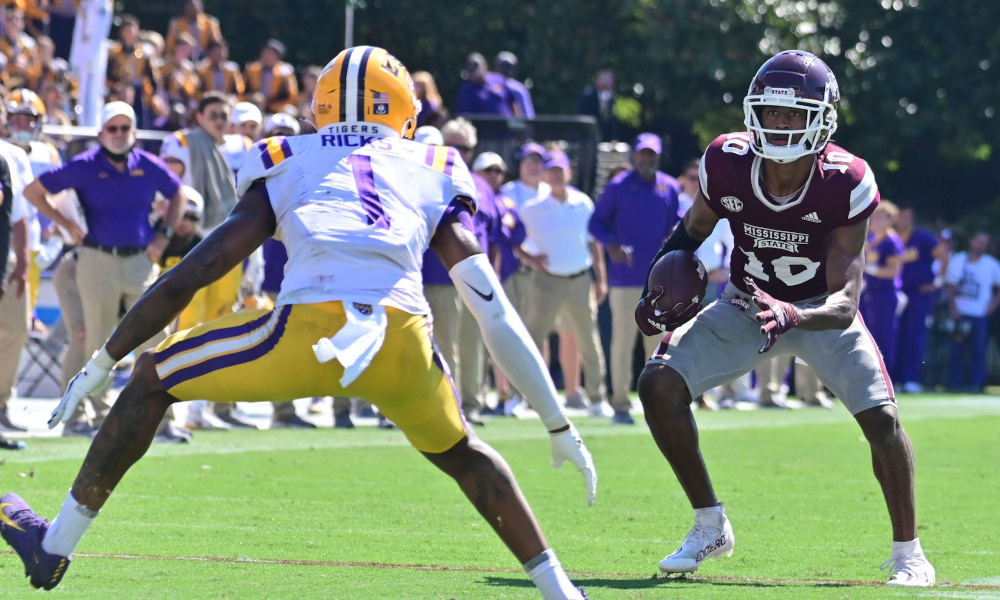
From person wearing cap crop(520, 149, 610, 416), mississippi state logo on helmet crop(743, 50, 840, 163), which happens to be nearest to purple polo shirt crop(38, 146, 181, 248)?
person wearing cap crop(520, 149, 610, 416)

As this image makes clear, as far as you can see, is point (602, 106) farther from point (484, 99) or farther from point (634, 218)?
point (634, 218)

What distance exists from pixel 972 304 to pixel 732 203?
14.6m

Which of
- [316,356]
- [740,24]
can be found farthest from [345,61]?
[740,24]

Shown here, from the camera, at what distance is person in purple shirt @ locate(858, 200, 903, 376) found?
1622 cm

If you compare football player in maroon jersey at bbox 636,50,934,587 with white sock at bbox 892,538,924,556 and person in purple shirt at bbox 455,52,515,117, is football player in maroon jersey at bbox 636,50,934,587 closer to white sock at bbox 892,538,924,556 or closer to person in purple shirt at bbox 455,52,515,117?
white sock at bbox 892,538,924,556

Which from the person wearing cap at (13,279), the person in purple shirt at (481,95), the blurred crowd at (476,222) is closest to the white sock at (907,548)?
the blurred crowd at (476,222)

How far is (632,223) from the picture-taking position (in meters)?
13.1

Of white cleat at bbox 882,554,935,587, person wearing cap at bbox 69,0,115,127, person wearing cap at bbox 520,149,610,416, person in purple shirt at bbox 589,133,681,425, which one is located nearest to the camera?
white cleat at bbox 882,554,935,587

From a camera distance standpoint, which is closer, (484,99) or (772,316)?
(772,316)

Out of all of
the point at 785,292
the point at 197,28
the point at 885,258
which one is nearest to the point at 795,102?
the point at 785,292

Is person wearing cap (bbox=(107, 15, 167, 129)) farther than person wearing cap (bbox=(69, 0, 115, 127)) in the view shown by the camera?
Yes

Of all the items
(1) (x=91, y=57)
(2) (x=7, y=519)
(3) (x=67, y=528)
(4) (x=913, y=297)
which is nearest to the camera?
(3) (x=67, y=528)

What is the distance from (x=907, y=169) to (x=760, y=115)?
66.3 ft

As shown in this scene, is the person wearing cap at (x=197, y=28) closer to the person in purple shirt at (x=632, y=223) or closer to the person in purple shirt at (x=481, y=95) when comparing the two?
the person in purple shirt at (x=481, y=95)
